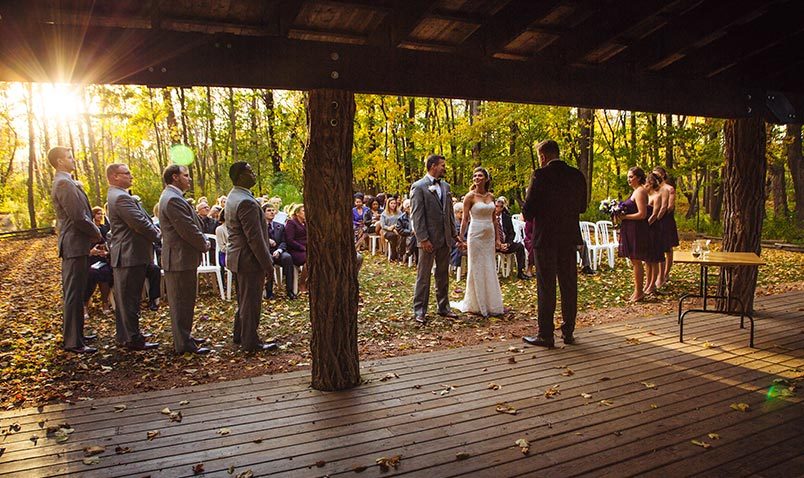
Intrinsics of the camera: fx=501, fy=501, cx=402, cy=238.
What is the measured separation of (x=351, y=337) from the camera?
439 cm

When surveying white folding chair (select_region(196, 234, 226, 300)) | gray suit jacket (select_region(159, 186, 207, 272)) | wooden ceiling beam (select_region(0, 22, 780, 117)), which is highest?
wooden ceiling beam (select_region(0, 22, 780, 117))

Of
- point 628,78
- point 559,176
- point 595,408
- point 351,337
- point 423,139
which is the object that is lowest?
point 595,408

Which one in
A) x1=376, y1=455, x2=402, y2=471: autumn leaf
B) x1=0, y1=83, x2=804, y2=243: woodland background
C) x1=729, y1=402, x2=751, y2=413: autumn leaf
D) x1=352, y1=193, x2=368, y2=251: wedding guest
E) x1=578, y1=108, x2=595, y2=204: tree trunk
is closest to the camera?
x1=376, y1=455, x2=402, y2=471: autumn leaf

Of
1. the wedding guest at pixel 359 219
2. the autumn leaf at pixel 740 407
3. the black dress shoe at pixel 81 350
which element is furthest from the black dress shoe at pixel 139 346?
the wedding guest at pixel 359 219

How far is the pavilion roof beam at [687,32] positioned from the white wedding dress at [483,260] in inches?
108

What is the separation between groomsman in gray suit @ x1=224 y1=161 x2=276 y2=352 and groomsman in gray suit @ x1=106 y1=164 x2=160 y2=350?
1036mm

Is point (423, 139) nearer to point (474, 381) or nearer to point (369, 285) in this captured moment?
point (369, 285)

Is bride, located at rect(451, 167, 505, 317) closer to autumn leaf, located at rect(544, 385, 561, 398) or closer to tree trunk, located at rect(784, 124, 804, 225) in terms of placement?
autumn leaf, located at rect(544, 385, 561, 398)

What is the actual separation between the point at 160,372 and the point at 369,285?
17.0ft

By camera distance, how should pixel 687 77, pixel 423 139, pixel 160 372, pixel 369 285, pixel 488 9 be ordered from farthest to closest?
pixel 423 139 → pixel 369 285 → pixel 687 77 → pixel 160 372 → pixel 488 9

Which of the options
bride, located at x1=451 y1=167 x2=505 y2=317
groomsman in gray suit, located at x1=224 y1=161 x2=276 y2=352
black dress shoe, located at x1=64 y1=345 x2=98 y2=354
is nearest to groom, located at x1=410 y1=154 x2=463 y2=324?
bride, located at x1=451 y1=167 x2=505 y2=317

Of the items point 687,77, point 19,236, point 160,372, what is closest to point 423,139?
point 687,77

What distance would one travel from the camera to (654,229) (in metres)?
8.09

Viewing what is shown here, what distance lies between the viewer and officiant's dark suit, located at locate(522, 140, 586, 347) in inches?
211
